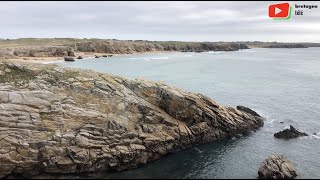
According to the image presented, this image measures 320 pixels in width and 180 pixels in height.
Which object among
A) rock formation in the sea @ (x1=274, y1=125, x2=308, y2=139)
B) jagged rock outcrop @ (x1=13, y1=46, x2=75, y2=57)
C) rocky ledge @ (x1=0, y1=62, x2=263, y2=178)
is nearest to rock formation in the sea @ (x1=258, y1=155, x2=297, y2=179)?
rocky ledge @ (x1=0, y1=62, x2=263, y2=178)

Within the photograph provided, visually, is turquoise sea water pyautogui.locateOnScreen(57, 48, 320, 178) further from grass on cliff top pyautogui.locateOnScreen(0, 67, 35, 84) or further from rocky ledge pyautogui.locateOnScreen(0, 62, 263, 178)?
grass on cliff top pyautogui.locateOnScreen(0, 67, 35, 84)

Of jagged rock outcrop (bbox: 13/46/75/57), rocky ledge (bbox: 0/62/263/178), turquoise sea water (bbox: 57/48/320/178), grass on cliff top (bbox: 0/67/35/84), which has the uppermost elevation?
jagged rock outcrop (bbox: 13/46/75/57)

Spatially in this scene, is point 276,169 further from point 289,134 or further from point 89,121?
point 89,121

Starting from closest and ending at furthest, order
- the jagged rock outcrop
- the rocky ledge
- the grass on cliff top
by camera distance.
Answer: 1. the rocky ledge
2. the grass on cliff top
3. the jagged rock outcrop

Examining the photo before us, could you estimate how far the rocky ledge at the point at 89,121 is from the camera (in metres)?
41.8

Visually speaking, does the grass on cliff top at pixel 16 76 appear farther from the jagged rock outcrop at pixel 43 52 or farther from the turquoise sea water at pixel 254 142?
the jagged rock outcrop at pixel 43 52

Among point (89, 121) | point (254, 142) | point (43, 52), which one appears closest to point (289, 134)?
point (254, 142)

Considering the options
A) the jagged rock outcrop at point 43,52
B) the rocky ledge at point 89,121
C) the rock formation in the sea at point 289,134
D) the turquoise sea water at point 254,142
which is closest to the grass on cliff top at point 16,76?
the rocky ledge at point 89,121

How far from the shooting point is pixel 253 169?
44.8 meters

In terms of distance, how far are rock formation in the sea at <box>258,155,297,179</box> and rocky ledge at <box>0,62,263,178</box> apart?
12646 mm

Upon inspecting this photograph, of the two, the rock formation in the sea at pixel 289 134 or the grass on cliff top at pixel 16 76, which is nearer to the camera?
the grass on cliff top at pixel 16 76

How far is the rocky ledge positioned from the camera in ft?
137

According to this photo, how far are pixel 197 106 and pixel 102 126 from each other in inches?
617

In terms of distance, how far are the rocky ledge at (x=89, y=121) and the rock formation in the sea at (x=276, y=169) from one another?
12.6 m
